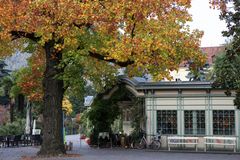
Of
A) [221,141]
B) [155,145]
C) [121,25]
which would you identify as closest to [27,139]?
[155,145]

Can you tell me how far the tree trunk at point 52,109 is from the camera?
23606mm

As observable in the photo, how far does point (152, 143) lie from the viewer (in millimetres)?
30250

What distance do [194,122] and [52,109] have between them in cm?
1061

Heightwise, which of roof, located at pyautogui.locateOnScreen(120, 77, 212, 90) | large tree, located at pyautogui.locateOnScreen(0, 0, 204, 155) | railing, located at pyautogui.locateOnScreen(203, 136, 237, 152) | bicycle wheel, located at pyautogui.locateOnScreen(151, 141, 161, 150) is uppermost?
large tree, located at pyautogui.locateOnScreen(0, 0, 204, 155)

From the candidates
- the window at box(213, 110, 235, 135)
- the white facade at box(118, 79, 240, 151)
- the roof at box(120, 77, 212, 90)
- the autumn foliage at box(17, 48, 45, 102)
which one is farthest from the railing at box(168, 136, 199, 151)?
the autumn foliage at box(17, 48, 45, 102)

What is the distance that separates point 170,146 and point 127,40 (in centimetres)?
1196

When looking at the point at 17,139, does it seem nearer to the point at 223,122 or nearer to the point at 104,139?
the point at 104,139

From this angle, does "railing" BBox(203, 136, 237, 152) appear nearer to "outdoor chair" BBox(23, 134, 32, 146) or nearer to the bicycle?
the bicycle

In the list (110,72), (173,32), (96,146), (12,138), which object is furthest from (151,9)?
(12,138)

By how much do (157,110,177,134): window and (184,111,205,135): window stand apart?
2.44 ft

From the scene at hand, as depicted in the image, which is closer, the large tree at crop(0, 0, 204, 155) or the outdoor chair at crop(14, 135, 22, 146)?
the large tree at crop(0, 0, 204, 155)

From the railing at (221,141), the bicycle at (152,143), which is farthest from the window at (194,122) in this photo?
the bicycle at (152,143)

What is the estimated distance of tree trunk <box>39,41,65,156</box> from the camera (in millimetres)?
23606

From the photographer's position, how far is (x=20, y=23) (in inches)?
836
